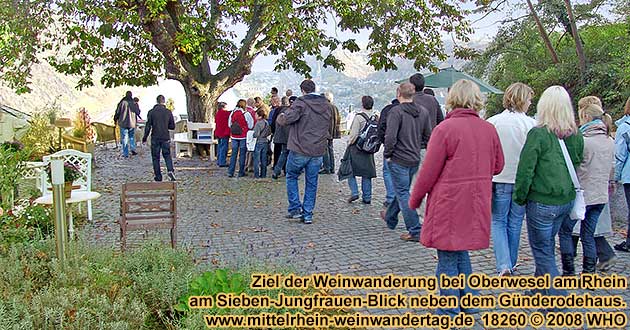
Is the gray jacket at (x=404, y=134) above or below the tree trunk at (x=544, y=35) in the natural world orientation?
below

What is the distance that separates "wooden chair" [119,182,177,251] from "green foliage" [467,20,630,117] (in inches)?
371

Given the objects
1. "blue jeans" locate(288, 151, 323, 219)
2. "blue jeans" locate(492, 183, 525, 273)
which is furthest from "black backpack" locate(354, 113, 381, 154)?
"blue jeans" locate(492, 183, 525, 273)

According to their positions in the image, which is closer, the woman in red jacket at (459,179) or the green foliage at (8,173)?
the woman in red jacket at (459,179)

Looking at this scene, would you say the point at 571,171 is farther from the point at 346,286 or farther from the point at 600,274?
the point at 346,286

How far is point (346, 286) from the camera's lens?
535 cm

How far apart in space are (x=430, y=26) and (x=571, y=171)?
11793mm

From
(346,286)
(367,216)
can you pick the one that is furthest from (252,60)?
(346,286)

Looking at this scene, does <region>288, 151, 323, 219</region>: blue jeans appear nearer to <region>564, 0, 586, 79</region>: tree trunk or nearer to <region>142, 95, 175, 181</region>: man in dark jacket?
<region>142, 95, 175, 181</region>: man in dark jacket

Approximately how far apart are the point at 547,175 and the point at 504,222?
104cm

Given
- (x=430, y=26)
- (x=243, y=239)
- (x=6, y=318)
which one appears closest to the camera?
(x=6, y=318)

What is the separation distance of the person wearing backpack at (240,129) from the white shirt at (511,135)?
315 inches

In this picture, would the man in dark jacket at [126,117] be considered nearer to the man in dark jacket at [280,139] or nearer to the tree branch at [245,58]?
the tree branch at [245,58]

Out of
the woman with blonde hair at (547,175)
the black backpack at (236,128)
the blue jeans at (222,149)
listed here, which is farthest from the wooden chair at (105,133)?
the woman with blonde hair at (547,175)

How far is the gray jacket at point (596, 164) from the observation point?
5125 millimetres
